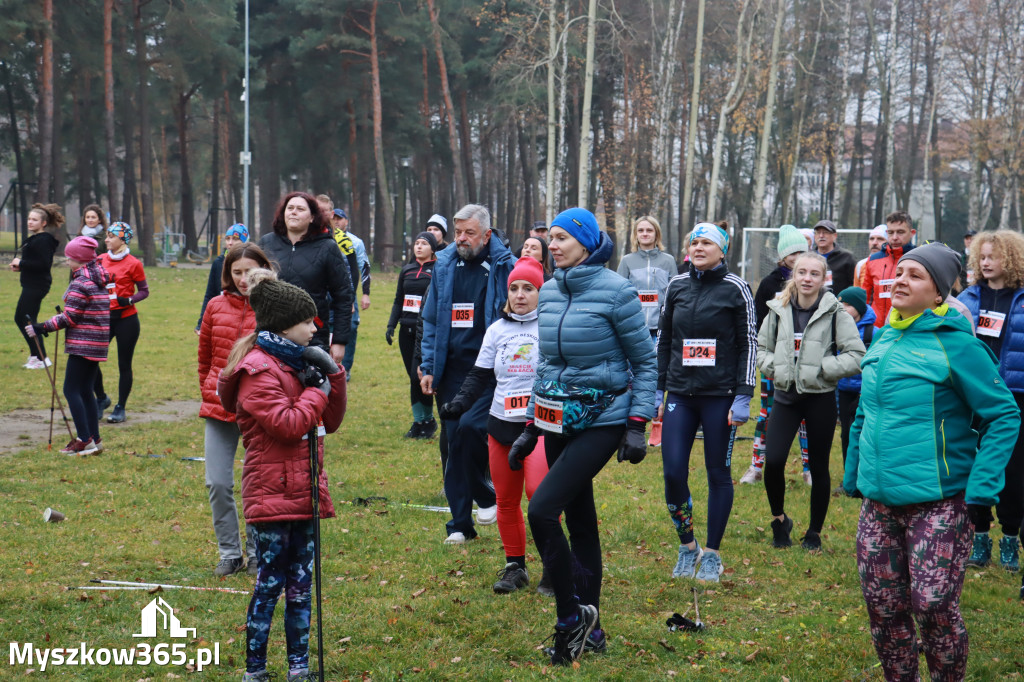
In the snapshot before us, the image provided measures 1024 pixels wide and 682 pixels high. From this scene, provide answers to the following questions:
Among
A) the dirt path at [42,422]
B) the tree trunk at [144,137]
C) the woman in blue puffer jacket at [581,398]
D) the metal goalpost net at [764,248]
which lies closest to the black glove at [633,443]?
the woman in blue puffer jacket at [581,398]

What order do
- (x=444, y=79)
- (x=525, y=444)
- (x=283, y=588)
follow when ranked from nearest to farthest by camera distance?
(x=283, y=588)
(x=525, y=444)
(x=444, y=79)

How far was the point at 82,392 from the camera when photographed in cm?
879

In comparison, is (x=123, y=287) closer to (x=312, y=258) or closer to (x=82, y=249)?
(x=82, y=249)

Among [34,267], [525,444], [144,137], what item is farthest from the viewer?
[144,137]

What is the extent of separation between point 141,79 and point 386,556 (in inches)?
1360

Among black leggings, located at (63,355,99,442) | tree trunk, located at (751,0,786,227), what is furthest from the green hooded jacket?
tree trunk, located at (751,0,786,227)

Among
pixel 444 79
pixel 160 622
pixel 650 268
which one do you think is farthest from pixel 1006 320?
pixel 444 79

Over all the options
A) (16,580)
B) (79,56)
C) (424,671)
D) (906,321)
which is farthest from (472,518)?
(79,56)

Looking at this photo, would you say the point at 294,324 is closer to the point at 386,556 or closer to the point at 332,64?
the point at 386,556

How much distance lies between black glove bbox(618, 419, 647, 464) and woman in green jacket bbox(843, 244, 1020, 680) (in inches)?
38.1

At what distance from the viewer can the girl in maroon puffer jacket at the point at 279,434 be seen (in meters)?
4.13

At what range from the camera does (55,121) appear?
3709cm

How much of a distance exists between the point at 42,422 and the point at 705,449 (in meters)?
8.01

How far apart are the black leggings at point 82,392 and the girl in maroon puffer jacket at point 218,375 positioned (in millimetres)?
3455
